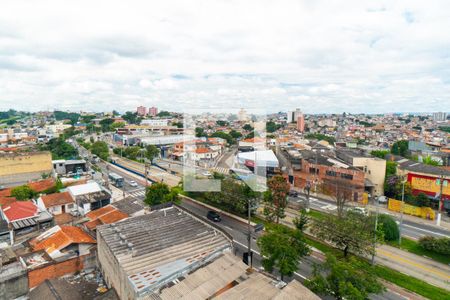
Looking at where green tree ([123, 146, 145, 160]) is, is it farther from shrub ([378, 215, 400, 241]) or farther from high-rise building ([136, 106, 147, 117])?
high-rise building ([136, 106, 147, 117])

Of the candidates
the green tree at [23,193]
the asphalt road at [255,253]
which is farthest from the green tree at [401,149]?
the green tree at [23,193]

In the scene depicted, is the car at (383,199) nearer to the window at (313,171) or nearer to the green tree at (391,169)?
the green tree at (391,169)

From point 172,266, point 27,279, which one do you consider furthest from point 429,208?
point 27,279

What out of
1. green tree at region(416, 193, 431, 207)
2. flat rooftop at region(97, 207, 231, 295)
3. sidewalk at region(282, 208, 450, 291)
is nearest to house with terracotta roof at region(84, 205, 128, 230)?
flat rooftop at region(97, 207, 231, 295)

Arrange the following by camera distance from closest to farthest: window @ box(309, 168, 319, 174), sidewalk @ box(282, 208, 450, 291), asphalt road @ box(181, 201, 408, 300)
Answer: asphalt road @ box(181, 201, 408, 300), sidewalk @ box(282, 208, 450, 291), window @ box(309, 168, 319, 174)

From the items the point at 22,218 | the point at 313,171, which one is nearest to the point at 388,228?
the point at 313,171

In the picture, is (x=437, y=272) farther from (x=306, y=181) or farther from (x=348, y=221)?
(x=306, y=181)

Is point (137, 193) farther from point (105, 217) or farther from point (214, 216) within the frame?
point (214, 216)
